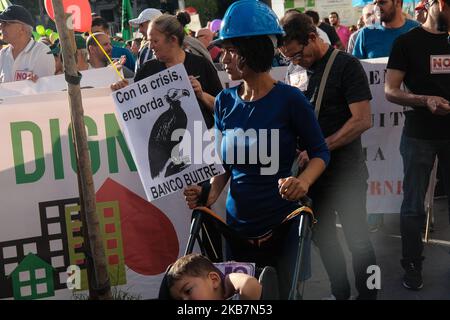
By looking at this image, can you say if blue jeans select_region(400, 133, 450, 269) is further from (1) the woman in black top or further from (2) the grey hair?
(2) the grey hair

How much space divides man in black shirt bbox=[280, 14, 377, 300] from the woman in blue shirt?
0.89 m

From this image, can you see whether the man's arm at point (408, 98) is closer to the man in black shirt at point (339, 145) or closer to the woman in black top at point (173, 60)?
the man in black shirt at point (339, 145)

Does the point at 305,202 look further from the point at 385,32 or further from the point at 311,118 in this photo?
the point at 385,32

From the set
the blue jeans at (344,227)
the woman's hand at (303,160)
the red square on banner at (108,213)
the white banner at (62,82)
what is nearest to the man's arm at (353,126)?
the blue jeans at (344,227)

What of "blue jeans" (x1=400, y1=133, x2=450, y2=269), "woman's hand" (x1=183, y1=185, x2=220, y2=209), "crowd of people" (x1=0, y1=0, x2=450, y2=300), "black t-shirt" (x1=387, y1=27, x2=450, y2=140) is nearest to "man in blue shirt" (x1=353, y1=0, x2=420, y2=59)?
"crowd of people" (x1=0, y1=0, x2=450, y2=300)

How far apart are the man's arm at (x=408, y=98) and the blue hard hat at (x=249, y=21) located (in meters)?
1.75

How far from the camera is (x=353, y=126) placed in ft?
11.6

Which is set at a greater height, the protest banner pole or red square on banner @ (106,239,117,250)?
the protest banner pole

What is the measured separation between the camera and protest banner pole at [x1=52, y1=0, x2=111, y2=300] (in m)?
3.09

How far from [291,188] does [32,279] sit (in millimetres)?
2264
